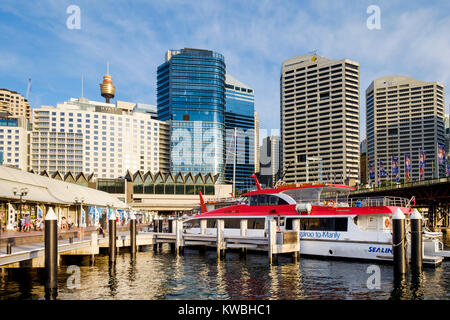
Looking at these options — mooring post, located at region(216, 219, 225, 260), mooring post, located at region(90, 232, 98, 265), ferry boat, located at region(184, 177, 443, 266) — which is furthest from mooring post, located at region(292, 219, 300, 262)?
mooring post, located at region(90, 232, 98, 265)

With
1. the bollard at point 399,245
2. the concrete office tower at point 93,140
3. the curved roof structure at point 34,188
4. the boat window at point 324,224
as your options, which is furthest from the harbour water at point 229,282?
the concrete office tower at point 93,140

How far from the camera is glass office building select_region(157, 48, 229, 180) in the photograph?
192125 mm

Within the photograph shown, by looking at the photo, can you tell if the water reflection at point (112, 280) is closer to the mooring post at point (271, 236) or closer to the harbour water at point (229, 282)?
the harbour water at point (229, 282)

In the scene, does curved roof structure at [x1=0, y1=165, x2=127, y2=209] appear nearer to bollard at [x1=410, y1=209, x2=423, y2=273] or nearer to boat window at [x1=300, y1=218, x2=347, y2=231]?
boat window at [x1=300, y1=218, x2=347, y2=231]

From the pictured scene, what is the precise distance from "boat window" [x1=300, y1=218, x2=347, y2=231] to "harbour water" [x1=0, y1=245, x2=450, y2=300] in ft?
8.75

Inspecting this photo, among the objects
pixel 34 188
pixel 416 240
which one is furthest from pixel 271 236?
pixel 34 188

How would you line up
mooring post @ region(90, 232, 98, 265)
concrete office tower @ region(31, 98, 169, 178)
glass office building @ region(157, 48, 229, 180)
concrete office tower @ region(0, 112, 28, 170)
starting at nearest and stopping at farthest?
1. mooring post @ region(90, 232, 98, 265)
2. concrete office tower @ region(0, 112, 28, 170)
3. concrete office tower @ region(31, 98, 169, 178)
4. glass office building @ region(157, 48, 229, 180)

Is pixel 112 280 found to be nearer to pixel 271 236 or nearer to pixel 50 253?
pixel 50 253

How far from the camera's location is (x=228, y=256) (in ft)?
125

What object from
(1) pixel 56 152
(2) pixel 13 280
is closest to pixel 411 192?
(2) pixel 13 280

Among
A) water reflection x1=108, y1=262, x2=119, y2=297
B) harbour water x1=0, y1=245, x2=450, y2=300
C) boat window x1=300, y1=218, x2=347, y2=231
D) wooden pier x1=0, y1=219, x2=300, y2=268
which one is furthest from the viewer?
boat window x1=300, y1=218, x2=347, y2=231

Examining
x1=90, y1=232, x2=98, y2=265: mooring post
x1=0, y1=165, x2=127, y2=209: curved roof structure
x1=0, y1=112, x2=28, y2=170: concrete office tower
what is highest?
x1=0, y1=112, x2=28, y2=170: concrete office tower

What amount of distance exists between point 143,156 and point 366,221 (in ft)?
546
